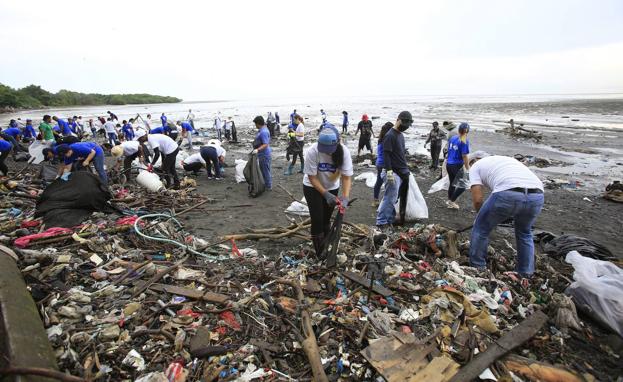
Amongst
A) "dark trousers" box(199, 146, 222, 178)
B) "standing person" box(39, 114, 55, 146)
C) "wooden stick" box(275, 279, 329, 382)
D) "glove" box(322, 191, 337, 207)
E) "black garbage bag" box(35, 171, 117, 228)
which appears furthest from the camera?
"standing person" box(39, 114, 55, 146)

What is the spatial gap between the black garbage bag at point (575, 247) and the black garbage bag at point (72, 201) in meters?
7.27

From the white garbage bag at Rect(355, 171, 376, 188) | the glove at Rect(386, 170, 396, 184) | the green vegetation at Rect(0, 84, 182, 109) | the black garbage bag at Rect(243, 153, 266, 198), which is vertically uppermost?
the green vegetation at Rect(0, 84, 182, 109)

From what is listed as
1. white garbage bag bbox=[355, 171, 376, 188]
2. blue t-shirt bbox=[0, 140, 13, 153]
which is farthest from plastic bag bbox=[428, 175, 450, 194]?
blue t-shirt bbox=[0, 140, 13, 153]

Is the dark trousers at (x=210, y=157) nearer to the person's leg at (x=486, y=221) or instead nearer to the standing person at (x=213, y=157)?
the standing person at (x=213, y=157)

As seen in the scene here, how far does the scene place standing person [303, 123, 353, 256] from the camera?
3471 mm

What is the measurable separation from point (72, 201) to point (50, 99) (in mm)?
76735

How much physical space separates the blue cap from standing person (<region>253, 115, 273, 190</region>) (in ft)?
13.3

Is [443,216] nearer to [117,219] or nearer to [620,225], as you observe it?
[620,225]

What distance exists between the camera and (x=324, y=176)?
3.78m

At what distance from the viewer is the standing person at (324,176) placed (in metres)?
3.47

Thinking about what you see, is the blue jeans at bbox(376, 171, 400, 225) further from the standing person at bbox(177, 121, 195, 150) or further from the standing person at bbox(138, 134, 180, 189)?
the standing person at bbox(177, 121, 195, 150)

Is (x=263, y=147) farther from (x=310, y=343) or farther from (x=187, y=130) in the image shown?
(x=187, y=130)

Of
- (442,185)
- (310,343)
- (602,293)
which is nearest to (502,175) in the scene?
(602,293)

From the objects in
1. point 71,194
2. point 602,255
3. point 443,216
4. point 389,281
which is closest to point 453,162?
point 443,216
